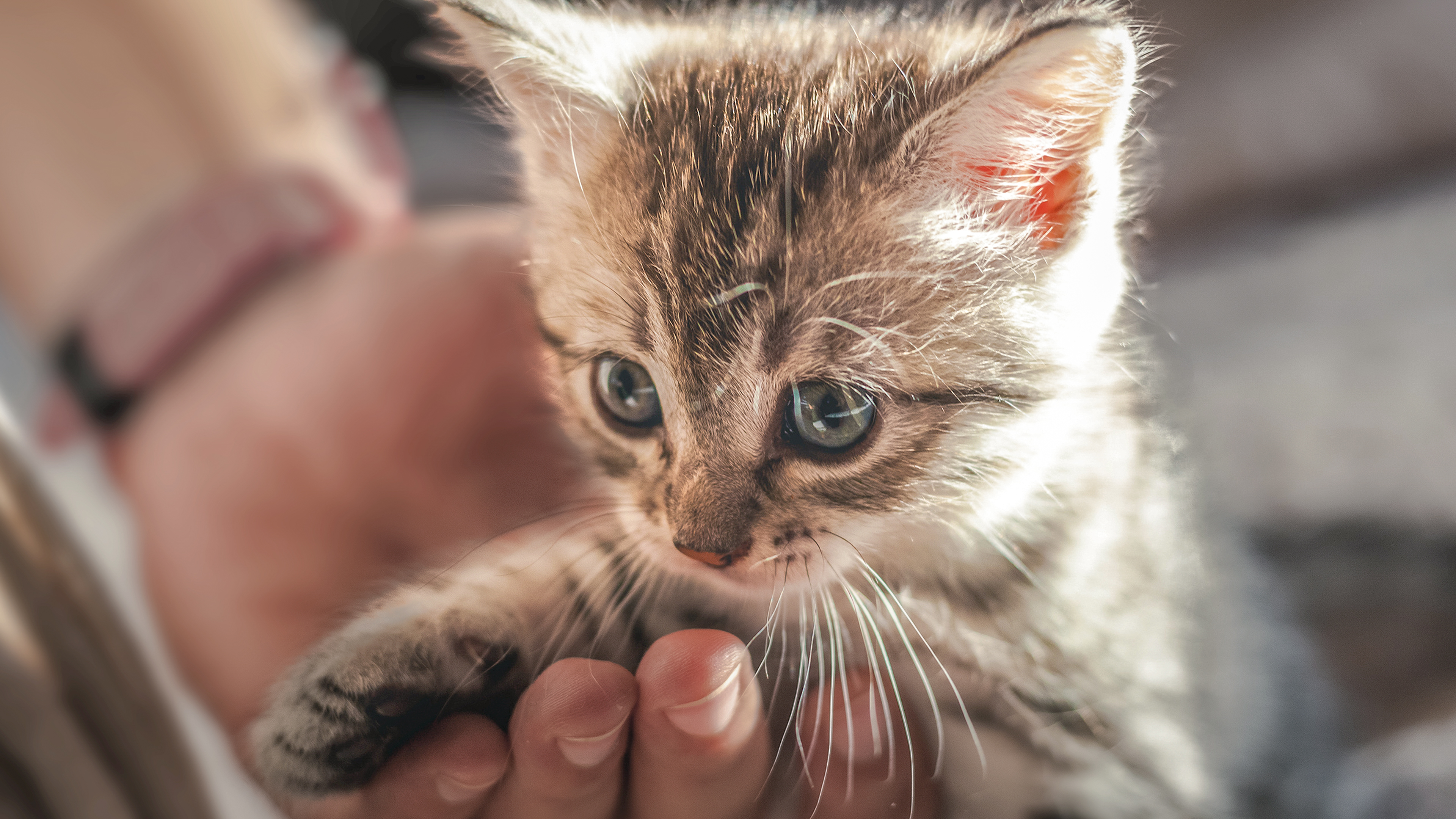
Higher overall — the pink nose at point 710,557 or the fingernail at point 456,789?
the pink nose at point 710,557

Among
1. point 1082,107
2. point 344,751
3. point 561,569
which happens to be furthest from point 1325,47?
point 344,751

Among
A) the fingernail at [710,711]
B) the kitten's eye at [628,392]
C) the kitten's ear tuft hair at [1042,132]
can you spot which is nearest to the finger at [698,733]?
the fingernail at [710,711]

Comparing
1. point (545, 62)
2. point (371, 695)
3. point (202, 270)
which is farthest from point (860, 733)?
point (202, 270)

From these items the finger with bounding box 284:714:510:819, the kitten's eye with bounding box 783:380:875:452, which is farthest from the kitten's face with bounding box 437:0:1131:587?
the finger with bounding box 284:714:510:819

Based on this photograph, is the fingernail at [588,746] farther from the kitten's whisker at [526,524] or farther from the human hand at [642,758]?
the kitten's whisker at [526,524]

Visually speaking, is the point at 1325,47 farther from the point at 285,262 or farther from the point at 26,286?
the point at 26,286

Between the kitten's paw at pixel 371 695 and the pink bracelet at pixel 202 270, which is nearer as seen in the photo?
the kitten's paw at pixel 371 695

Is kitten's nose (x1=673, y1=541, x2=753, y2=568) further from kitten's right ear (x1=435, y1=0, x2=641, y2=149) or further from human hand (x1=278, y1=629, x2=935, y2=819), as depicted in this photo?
kitten's right ear (x1=435, y1=0, x2=641, y2=149)
